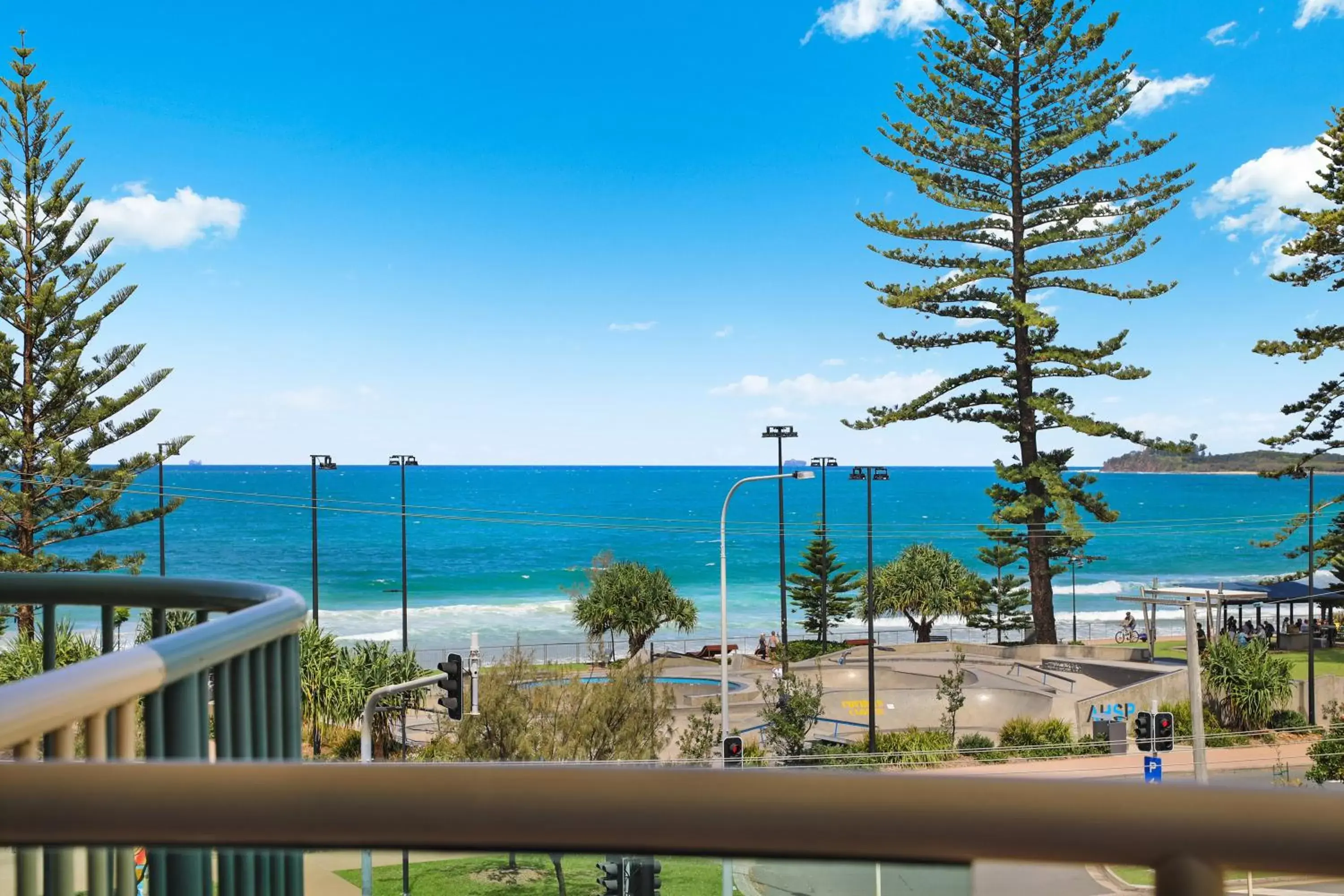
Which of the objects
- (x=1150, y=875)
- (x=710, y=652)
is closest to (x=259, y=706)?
(x=1150, y=875)

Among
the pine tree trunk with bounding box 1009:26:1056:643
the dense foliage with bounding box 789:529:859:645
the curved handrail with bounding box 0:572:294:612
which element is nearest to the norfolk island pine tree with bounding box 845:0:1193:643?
the pine tree trunk with bounding box 1009:26:1056:643

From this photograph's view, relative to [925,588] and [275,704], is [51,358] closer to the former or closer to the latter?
[275,704]

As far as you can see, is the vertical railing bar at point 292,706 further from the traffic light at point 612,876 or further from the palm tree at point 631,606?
the palm tree at point 631,606

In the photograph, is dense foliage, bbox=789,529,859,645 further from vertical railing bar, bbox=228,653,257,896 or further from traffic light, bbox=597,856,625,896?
vertical railing bar, bbox=228,653,257,896

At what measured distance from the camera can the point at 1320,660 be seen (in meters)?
32.4

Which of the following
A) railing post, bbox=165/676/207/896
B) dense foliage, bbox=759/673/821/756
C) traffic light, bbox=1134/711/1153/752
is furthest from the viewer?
dense foliage, bbox=759/673/821/756

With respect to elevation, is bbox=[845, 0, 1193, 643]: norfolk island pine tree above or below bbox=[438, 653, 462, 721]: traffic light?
above

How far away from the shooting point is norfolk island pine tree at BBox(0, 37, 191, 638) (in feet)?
82.1

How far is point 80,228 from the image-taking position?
2570 cm

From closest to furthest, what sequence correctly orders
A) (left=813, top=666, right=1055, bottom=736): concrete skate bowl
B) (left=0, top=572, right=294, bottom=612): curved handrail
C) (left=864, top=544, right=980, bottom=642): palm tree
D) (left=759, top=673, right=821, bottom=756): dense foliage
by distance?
(left=0, top=572, right=294, bottom=612): curved handrail → (left=759, top=673, right=821, bottom=756): dense foliage → (left=813, top=666, right=1055, bottom=736): concrete skate bowl → (left=864, top=544, right=980, bottom=642): palm tree

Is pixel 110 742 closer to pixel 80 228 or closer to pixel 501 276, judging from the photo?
pixel 80 228

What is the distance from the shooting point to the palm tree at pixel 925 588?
47.6 metres

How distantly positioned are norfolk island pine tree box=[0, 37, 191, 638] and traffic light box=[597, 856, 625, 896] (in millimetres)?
26392

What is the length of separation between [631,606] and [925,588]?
45.6 ft
